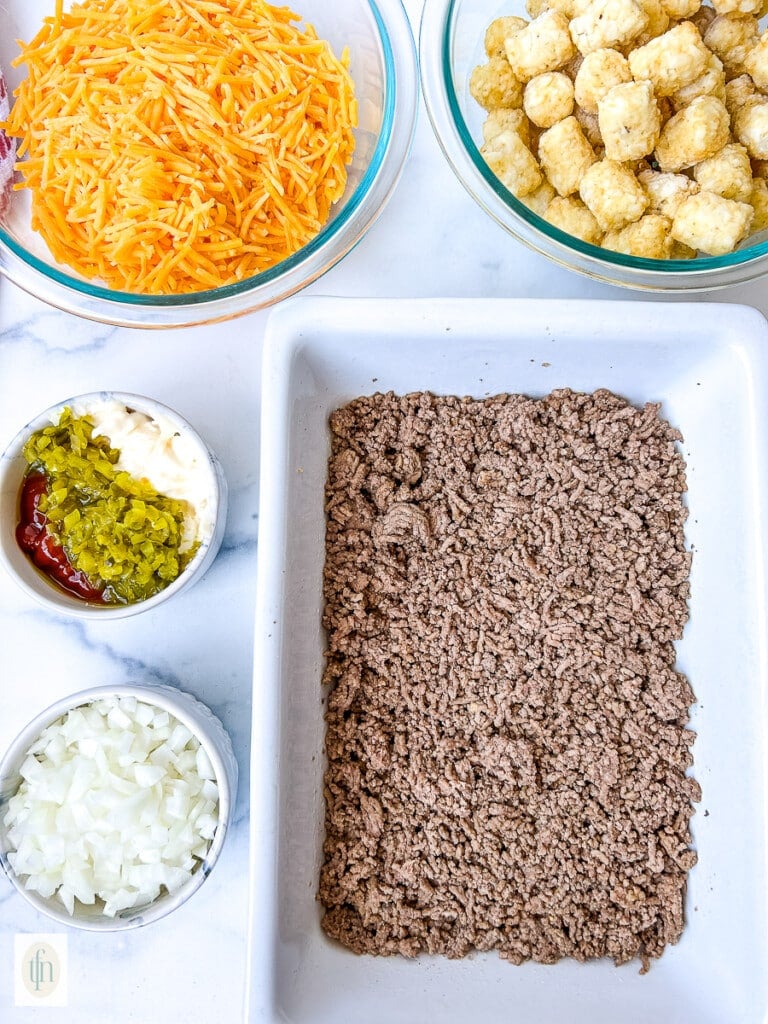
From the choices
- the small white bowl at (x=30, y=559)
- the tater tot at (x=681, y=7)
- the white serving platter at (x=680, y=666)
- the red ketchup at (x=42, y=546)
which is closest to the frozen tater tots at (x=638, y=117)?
the tater tot at (x=681, y=7)

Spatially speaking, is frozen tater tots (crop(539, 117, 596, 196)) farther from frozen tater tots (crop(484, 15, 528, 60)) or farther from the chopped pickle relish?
the chopped pickle relish

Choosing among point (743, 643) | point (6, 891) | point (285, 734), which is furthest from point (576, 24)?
point (6, 891)

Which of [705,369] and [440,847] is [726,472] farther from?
[440,847]

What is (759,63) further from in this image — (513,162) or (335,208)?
(335,208)

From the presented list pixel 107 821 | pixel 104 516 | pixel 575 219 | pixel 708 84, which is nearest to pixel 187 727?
pixel 107 821

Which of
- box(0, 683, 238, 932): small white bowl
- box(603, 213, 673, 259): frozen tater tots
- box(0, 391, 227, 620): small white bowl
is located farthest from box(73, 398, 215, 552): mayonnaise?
box(603, 213, 673, 259): frozen tater tots

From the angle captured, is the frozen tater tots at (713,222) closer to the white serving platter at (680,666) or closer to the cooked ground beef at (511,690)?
the white serving platter at (680,666)

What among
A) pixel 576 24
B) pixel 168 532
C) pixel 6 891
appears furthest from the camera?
pixel 6 891
